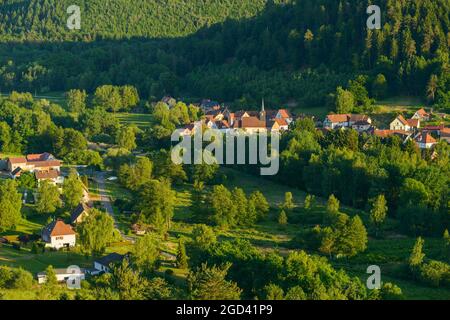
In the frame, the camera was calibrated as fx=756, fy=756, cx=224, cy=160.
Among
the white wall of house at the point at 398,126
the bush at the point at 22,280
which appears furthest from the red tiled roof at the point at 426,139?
the bush at the point at 22,280

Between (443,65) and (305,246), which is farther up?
(443,65)

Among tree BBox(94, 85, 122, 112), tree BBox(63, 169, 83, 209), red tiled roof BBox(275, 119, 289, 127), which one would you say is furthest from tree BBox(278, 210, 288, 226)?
tree BBox(94, 85, 122, 112)

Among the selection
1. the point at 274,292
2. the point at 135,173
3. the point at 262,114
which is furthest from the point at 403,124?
the point at 274,292

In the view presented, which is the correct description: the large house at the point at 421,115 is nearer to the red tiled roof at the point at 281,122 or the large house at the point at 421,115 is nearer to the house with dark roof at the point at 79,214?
the red tiled roof at the point at 281,122

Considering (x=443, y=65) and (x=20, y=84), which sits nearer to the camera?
(x=443, y=65)

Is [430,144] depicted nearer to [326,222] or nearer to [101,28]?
[326,222]
